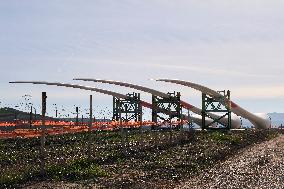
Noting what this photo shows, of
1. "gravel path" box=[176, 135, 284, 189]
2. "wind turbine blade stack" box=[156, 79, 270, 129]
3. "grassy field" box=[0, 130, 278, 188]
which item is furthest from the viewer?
"wind turbine blade stack" box=[156, 79, 270, 129]

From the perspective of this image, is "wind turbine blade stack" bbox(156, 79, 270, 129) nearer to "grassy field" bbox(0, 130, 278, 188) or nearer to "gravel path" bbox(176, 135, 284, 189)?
"grassy field" bbox(0, 130, 278, 188)

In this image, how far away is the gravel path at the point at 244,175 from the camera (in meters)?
16.8

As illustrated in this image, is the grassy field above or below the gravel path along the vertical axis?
above

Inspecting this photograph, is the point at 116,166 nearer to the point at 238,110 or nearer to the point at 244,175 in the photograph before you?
the point at 244,175

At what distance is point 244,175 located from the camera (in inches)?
754

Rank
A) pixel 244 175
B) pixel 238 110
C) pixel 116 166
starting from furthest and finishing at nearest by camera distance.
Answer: pixel 238 110, pixel 116 166, pixel 244 175

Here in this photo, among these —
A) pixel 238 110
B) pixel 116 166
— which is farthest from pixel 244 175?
pixel 238 110

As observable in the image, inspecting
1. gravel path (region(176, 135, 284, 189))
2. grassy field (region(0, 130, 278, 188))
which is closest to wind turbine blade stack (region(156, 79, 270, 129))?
grassy field (region(0, 130, 278, 188))

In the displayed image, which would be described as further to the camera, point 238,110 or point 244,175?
point 238,110

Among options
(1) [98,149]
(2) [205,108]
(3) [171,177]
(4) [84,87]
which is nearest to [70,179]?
(3) [171,177]

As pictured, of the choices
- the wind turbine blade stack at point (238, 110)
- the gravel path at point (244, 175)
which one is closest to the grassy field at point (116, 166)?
the gravel path at point (244, 175)

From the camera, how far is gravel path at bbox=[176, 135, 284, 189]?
16.8m

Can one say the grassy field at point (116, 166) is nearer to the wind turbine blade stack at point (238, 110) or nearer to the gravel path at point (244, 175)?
the gravel path at point (244, 175)

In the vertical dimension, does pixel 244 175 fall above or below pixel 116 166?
below
